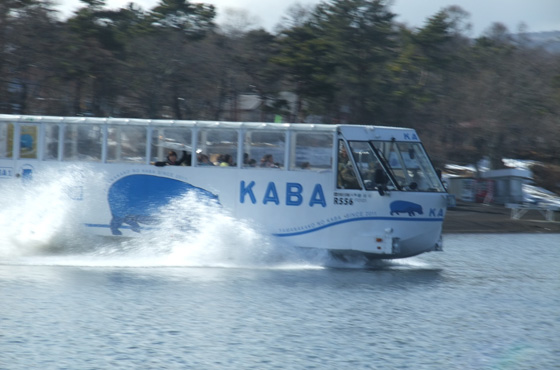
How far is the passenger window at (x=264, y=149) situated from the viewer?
640 inches

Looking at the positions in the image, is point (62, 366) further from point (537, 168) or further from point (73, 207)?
point (537, 168)

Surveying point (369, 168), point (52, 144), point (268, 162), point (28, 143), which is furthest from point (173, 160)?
point (369, 168)

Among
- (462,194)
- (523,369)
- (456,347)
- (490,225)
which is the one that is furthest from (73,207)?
(462,194)

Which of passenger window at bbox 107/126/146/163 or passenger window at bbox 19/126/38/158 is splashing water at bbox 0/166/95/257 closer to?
passenger window at bbox 19/126/38/158

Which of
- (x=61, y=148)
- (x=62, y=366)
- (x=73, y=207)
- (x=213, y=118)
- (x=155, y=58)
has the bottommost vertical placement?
(x=62, y=366)

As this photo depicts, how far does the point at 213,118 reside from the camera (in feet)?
153

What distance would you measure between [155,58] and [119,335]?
A: 34.7 metres

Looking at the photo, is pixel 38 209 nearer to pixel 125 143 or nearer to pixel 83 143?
pixel 83 143

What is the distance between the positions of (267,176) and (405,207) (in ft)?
9.00

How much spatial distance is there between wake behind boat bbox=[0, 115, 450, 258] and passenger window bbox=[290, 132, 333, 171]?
2 cm

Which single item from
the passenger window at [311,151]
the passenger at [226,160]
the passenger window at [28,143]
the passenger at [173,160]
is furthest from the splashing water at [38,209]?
the passenger window at [311,151]

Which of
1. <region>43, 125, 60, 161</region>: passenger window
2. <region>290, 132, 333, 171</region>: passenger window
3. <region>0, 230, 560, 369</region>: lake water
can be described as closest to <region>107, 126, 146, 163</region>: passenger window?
<region>43, 125, 60, 161</region>: passenger window

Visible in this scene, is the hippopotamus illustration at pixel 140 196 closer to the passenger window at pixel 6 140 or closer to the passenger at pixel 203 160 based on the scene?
the passenger at pixel 203 160

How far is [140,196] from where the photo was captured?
54.5ft
